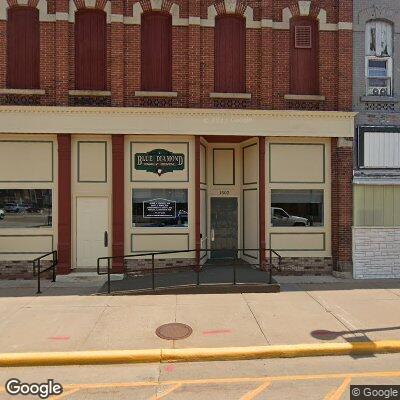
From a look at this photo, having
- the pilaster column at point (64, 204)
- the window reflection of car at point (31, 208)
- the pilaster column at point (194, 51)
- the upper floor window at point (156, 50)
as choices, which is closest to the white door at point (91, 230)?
the pilaster column at point (64, 204)

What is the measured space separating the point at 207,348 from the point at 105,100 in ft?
26.7

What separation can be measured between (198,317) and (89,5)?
9830 millimetres

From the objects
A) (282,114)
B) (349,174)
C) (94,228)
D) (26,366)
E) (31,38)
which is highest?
(31,38)

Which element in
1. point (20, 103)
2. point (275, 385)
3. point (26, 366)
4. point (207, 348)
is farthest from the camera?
point (20, 103)

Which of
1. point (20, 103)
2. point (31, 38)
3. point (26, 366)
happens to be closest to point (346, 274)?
point (26, 366)

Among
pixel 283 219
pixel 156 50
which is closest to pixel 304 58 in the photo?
pixel 156 50

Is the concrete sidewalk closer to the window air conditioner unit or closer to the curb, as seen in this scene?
the curb

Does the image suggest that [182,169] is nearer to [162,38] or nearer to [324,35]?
[162,38]

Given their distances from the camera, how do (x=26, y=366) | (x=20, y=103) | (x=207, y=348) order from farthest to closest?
(x=20, y=103) → (x=207, y=348) → (x=26, y=366)

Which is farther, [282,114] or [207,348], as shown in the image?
[282,114]

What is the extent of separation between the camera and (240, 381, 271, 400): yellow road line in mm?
4727

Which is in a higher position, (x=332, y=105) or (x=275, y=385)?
(x=332, y=105)

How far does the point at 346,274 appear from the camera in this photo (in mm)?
11203

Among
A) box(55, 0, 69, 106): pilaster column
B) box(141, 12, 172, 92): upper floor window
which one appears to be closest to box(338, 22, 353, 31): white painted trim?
box(141, 12, 172, 92): upper floor window
